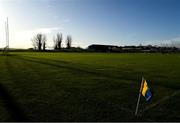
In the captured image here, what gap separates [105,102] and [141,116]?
169cm

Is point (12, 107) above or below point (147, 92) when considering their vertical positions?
below

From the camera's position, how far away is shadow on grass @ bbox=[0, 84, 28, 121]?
5.81 m

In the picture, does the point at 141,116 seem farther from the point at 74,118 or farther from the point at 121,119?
the point at 74,118

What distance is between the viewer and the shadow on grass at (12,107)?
19.1 ft

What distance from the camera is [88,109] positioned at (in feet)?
21.8

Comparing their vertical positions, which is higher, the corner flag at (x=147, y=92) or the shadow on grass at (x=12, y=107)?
the corner flag at (x=147, y=92)

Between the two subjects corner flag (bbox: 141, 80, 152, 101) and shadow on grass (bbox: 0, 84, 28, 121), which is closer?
corner flag (bbox: 141, 80, 152, 101)

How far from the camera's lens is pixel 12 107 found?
6770mm

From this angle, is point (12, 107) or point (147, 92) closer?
point (147, 92)

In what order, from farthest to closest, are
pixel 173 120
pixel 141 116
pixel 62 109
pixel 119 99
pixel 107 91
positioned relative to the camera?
pixel 107 91 → pixel 119 99 → pixel 62 109 → pixel 141 116 → pixel 173 120

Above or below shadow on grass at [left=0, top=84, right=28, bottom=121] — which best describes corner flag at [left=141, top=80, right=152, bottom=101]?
above

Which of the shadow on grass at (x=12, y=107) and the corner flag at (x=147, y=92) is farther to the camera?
the shadow on grass at (x=12, y=107)

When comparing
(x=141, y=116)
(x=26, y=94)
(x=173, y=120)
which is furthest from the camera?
(x=26, y=94)

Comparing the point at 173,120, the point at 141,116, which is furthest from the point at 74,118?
the point at 173,120
